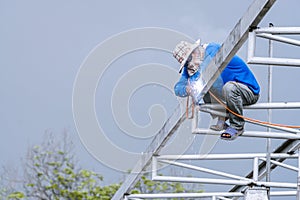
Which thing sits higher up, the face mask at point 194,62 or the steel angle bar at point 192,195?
the steel angle bar at point 192,195

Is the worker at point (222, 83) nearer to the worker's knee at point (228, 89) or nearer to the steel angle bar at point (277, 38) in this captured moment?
the worker's knee at point (228, 89)

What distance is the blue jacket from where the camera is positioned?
723 centimetres

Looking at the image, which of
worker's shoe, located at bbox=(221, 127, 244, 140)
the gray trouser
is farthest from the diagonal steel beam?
worker's shoe, located at bbox=(221, 127, 244, 140)

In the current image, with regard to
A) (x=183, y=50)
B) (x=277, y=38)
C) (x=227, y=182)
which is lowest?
(x=277, y=38)

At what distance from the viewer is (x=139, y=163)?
901 cm

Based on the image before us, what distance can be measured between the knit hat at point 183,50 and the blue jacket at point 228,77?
10 cm

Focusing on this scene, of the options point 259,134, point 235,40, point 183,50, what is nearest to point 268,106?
point 259,134

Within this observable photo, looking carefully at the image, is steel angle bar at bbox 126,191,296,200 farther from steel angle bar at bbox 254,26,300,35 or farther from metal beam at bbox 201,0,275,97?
steel angle bar at bbox 254,26,300,35

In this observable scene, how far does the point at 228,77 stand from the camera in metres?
7.46

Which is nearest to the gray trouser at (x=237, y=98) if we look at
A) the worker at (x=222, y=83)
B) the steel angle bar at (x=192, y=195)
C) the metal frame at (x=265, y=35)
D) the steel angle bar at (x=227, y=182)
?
the worker at (x=222, y=83)

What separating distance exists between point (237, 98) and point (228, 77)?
0.24m

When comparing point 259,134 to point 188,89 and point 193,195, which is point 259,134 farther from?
point 193,195

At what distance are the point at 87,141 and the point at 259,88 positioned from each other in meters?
1.38

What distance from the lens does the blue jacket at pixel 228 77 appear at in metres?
7.23
